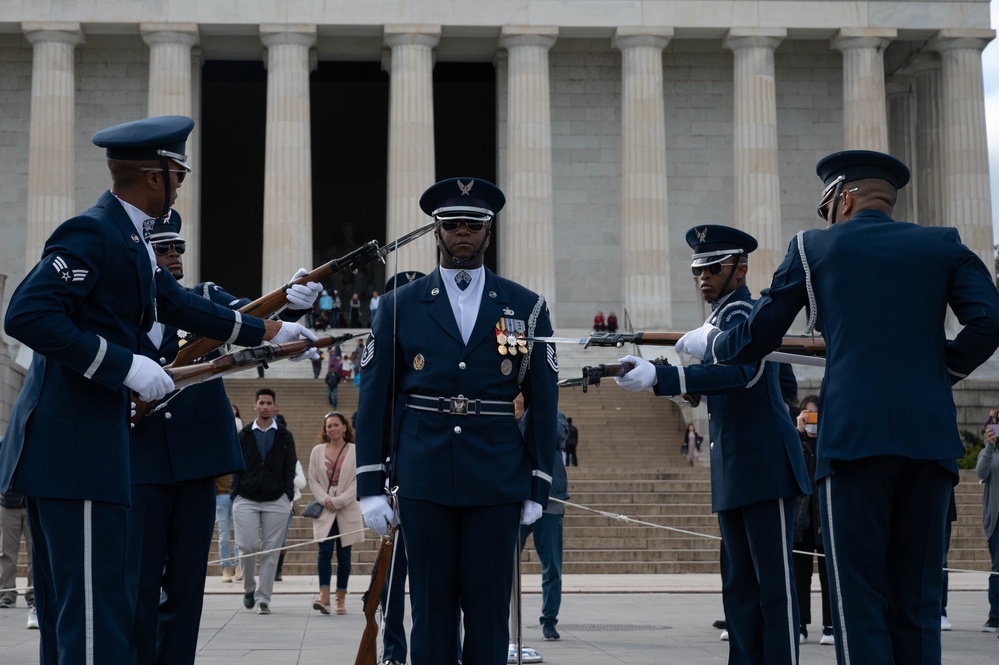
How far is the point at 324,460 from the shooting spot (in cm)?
1711

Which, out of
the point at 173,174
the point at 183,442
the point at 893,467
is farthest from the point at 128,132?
the point at 893,467

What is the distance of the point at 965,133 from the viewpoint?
155ft

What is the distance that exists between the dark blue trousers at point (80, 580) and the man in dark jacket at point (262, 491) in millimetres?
9525

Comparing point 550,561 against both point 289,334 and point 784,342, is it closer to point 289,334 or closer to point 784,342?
point 784,342

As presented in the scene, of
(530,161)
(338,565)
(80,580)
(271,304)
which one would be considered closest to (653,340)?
(271,304)

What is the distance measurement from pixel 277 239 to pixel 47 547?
38826 mm

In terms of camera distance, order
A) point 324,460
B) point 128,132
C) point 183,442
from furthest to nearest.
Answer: point 324,460
point 183,442
point 128,132

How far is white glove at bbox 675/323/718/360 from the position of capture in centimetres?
871

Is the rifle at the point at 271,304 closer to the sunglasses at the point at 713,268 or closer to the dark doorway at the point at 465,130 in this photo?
the sunglasses at the point at 713,268

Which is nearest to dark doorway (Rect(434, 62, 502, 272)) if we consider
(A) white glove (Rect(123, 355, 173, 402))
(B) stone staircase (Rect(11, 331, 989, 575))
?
(B) stone staircase (Rect(11, 331, 989, 575))

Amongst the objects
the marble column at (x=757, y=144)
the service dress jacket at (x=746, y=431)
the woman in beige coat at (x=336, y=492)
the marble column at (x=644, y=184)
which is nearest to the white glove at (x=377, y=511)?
the service dress jacket at (x=746, y=431)

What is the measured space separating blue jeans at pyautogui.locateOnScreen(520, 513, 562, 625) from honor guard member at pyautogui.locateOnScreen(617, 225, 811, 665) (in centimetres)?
460

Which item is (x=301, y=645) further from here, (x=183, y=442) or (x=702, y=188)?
(x=702, y=188)

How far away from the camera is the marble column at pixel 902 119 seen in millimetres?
51844
